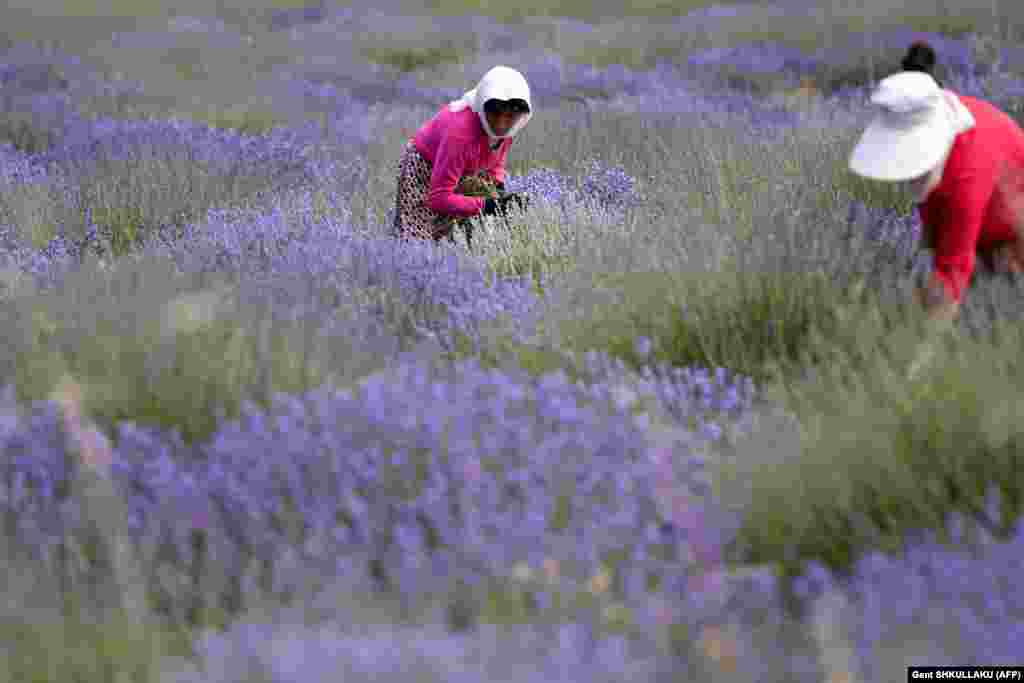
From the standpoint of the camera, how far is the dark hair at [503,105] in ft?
14.3

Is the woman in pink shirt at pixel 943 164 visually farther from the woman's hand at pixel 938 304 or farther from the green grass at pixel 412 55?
the green grass at pixel 412 55

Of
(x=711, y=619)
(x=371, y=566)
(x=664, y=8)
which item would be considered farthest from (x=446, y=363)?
(x=664, y=8)

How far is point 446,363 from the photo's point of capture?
3.09 metres

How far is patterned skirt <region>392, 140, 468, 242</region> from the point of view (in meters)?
4.62

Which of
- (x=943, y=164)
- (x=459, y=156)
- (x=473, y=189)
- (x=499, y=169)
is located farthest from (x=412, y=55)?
(x=943, y=164)

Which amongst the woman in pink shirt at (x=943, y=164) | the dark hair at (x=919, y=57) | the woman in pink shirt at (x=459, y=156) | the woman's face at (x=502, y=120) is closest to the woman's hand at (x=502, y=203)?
the woman in pink shirt at (x=459, y=156)

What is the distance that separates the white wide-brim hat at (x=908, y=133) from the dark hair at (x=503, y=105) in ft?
6.42

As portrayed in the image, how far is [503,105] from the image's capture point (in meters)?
4.37

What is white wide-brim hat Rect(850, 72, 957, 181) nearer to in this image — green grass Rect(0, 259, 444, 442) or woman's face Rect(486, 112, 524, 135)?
green grass Rect(0, 259, 444, 442)

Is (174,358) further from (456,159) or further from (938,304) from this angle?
(456,159)

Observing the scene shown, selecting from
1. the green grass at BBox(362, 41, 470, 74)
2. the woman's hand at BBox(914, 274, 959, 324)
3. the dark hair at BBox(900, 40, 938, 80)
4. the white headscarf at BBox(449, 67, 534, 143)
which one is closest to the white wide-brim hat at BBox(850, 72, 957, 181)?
the woman's hand at BBox(914, 274, 959, 324)

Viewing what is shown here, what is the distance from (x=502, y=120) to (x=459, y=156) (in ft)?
0.82

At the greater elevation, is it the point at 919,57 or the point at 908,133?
the point at 919,57

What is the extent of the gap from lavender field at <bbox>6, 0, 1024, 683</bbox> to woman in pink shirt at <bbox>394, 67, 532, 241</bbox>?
267 millimetres
